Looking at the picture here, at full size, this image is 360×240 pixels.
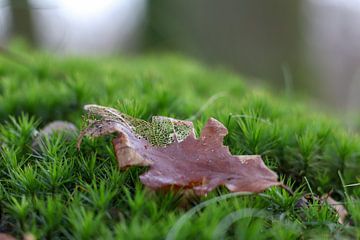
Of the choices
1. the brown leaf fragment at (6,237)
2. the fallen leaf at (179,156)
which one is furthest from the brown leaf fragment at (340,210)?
the brown leaf fragment at (6,237)

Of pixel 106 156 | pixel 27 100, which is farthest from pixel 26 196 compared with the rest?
pixel 27 100

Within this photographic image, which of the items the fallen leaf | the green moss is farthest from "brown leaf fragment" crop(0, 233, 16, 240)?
the fallen leaf

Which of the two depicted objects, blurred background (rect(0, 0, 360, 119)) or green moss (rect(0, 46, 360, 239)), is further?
blurred background (rect(0, 0, 360, 119))

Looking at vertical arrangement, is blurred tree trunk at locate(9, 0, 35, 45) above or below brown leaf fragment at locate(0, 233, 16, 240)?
below

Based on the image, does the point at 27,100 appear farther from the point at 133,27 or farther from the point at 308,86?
the point at 133,27

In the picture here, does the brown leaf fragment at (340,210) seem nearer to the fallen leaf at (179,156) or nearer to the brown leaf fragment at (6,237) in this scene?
the fallen leaf at (179,156)

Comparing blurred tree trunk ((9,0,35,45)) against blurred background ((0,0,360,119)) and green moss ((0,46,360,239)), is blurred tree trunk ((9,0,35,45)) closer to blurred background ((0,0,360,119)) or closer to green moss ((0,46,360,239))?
blurred background ((0,0,360,119))

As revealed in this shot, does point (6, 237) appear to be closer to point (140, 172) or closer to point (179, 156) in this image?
point (140, 172)
